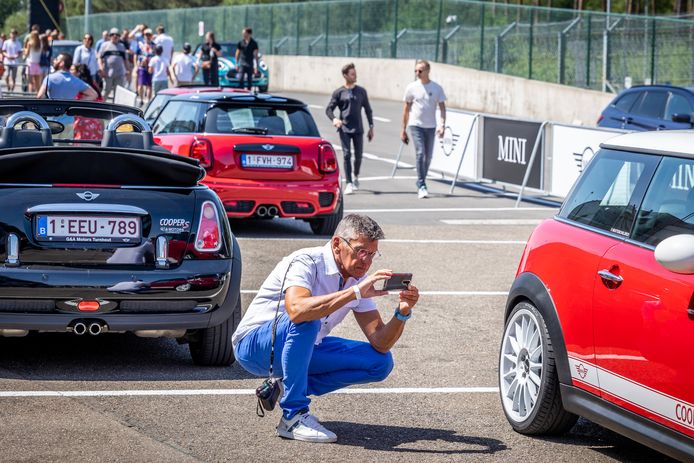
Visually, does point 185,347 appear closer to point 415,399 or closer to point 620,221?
point 415,399

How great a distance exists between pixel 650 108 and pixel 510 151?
316 cm

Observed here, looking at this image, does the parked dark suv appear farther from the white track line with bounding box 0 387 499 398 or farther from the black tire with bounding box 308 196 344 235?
the white track line with bounding box 0 387 499 398

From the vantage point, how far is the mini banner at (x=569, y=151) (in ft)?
58.0

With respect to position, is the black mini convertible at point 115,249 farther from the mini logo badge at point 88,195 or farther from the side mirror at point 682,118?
the side mirror at point 682,118

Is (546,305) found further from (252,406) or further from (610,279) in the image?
(252,406)

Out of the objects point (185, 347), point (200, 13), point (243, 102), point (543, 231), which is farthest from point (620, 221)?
point (200, 13)

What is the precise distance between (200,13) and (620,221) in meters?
63.4

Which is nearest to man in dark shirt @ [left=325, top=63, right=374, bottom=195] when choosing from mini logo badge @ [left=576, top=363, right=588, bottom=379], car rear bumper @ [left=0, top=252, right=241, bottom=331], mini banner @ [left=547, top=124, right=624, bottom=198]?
mini banner @ [left=547, top=124, right=624, bottom=198]

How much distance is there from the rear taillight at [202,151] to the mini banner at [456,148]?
25.1ft

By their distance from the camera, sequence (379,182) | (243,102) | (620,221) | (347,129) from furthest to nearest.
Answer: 1. (379,182)
2. (347,129)
3. (243,102)
4. (620,221)

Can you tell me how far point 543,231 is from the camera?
691cm

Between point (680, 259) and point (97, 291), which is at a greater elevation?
point (680, 259)

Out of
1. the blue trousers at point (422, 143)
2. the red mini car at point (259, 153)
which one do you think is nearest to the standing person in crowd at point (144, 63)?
the blue trousers at point (422, 143)

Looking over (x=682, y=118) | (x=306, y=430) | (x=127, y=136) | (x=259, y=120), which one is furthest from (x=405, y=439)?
(x=682, y=118)
